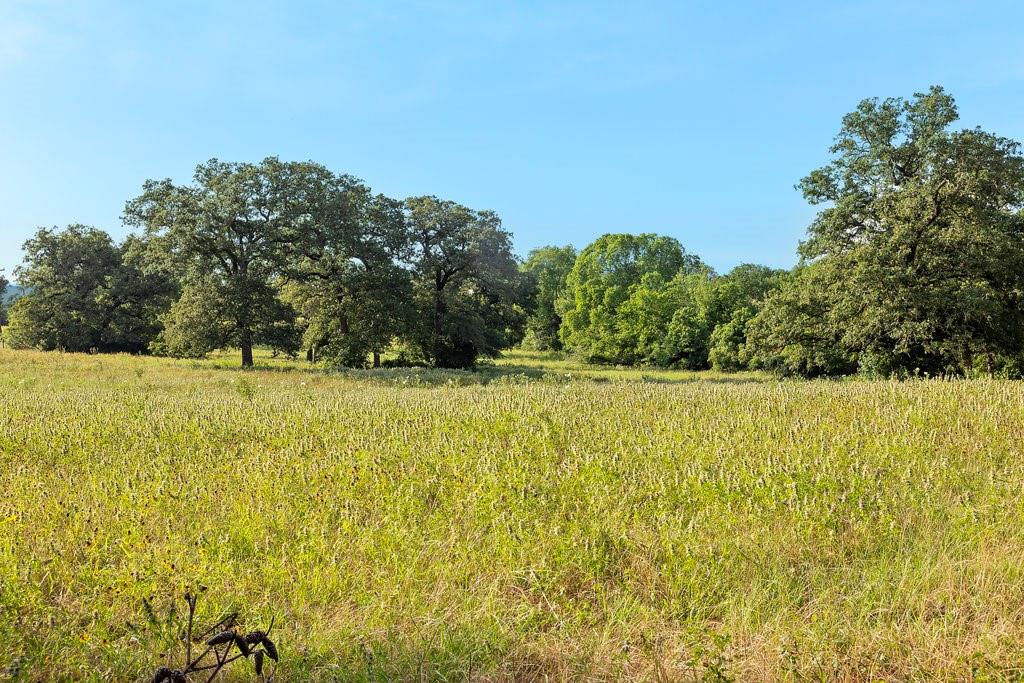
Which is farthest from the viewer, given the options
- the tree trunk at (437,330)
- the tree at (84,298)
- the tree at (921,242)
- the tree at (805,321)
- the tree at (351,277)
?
the tree at (84,298)

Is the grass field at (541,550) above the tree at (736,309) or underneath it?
underneath

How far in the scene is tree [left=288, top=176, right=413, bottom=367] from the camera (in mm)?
33656

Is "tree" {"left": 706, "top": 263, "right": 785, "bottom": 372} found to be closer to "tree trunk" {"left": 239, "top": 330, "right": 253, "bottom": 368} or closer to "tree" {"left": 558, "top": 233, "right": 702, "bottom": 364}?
"tree" {"left": 558, "top": 233, "right": 702, "bottom": 364}

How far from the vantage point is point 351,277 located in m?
36.1

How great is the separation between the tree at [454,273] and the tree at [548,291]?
2505cm

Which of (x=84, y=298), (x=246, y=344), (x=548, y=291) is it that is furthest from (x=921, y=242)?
(x=84, y=298)

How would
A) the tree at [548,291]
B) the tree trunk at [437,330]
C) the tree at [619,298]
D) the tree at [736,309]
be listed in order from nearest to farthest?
→ the tree trunk at [437,330]
the tree at [736,309]
the tree at [619,298]
the tree at [548,291]

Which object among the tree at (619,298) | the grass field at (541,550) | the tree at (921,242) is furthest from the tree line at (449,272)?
the grass field at (541,550)

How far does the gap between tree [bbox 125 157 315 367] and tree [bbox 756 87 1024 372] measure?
26.0 metres

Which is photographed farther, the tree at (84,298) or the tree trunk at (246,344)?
the tree at (84,298)

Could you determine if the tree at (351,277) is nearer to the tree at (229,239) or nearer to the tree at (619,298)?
the tree at (229,239)

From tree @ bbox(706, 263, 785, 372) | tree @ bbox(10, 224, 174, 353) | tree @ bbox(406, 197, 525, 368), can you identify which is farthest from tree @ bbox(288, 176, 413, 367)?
tree @ bbox(706, 263, 785, 372)

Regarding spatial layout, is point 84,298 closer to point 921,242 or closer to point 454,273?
point 454,273

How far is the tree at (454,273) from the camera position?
40406 mm
